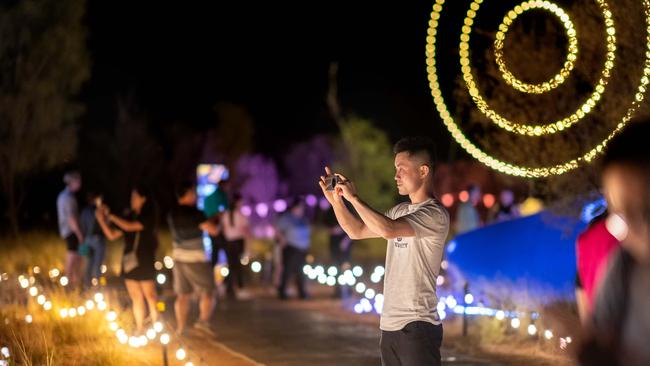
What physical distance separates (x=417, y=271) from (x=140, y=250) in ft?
21.6

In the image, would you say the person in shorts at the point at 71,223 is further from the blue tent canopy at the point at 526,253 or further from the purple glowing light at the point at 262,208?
the purple glowing light at the point at 262,208

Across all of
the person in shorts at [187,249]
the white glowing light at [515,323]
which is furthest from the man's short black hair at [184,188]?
the white glowing light at [515,323]

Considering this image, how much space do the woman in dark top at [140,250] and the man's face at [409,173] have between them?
634 centimetres

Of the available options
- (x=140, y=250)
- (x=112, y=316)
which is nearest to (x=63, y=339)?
(x=112, y=316)

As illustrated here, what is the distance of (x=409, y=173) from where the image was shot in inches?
237

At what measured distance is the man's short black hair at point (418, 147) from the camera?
237 inches

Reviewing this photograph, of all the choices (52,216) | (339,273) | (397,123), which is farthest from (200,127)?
(339,273)

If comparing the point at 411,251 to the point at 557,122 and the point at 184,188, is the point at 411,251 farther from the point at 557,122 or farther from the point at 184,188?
the point at 184,188

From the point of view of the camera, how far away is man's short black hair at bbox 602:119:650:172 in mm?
3570

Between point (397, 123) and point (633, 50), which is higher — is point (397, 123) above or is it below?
above

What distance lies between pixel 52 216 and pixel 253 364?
20.0 m

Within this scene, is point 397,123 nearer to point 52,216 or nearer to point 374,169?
point 374,169

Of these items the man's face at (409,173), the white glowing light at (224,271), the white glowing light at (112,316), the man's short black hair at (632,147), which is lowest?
the white glowing light at (112,316)

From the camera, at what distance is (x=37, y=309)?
12.4 m
